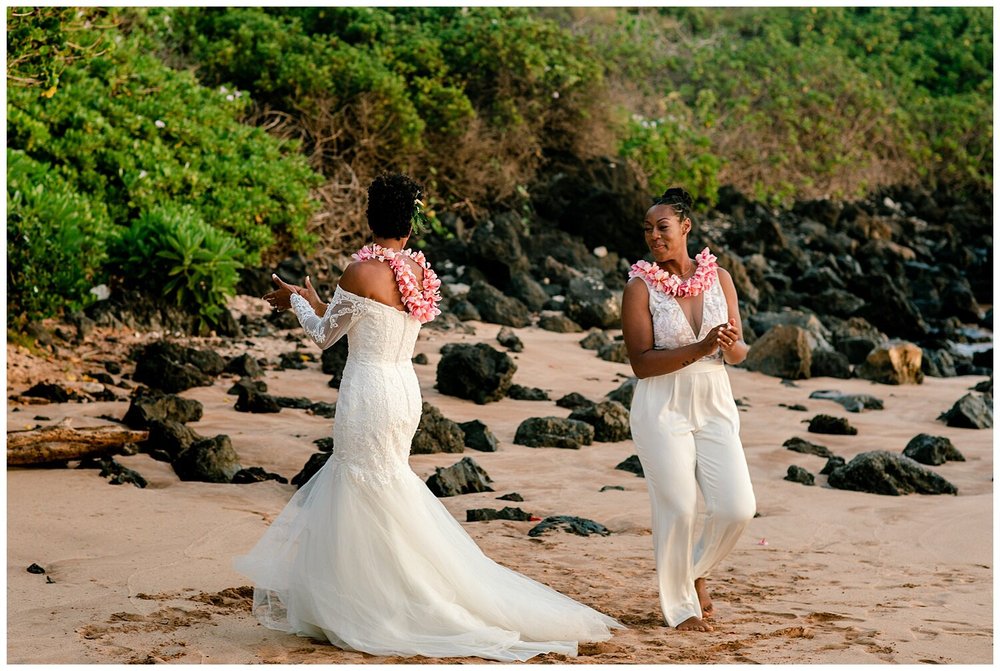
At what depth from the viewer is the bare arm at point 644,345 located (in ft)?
18.2

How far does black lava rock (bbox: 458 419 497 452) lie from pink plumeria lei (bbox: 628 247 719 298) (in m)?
4.30

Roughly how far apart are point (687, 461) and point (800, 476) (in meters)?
4.13

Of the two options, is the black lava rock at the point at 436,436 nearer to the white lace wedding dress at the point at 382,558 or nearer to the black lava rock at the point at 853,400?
the white lace wedding dress at the point at 382,558

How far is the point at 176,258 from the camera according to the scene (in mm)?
12336

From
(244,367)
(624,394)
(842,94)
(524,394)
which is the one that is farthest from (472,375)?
(842,94)

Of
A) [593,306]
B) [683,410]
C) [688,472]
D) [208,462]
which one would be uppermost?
[593,306]

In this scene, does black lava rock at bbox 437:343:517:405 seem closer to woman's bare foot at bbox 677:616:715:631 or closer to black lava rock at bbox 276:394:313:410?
black lava rock at bbox 276:394:313:410

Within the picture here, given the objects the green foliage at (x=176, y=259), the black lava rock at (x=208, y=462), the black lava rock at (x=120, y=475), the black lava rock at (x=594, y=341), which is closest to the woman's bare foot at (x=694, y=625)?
the black lava rock at (x=208, y=462)

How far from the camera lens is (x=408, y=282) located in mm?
5367

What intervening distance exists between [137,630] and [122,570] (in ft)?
3.72

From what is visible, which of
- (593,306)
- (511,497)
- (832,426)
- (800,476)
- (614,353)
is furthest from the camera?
(593,306)

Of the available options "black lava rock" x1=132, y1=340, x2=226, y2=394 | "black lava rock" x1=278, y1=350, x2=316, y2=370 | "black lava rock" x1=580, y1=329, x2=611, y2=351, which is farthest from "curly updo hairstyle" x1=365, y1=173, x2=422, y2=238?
"black lava rock" x1=580, y1=329, x2=611, y2=351

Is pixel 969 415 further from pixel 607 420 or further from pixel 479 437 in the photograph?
pixel 479 437

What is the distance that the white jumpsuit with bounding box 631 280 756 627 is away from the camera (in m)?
5.56
